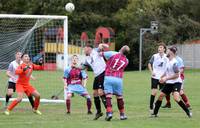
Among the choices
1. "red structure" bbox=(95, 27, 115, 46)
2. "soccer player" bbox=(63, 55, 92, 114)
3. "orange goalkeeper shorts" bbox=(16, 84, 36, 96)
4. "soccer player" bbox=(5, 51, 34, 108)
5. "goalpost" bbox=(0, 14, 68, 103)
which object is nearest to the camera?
"orange goalkeeper shorts" bbox=(16, 84, 36, 96)

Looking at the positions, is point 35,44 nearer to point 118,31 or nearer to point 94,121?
point 94,121

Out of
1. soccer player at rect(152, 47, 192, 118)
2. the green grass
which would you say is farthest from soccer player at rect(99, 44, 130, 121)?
soccer player at rect(152, 47, 192, 118)

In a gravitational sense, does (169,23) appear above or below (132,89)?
above

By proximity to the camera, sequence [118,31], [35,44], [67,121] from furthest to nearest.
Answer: [118,31]
[35,44]
[67,121]

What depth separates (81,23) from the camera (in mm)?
67688

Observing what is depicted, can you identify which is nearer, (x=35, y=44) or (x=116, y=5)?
(x=35, y=44)

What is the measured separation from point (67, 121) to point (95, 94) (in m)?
1.57

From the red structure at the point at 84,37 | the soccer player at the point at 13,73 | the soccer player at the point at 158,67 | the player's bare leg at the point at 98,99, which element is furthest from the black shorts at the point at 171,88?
the red structure at the point at 84,37

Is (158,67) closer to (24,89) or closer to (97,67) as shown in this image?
(97,67)

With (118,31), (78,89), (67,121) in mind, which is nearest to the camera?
(67,121)

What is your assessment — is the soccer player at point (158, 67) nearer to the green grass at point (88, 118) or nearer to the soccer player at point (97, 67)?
the green grass at point (88, 118)

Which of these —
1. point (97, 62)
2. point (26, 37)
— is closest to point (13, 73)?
point (97, 62)

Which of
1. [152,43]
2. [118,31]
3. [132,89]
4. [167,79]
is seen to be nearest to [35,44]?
[132,89]

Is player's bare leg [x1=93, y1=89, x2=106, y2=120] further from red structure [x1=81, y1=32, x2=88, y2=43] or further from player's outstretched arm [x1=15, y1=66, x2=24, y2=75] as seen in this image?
red structure [x1=81, y1=32, x2=88, y2=43]
